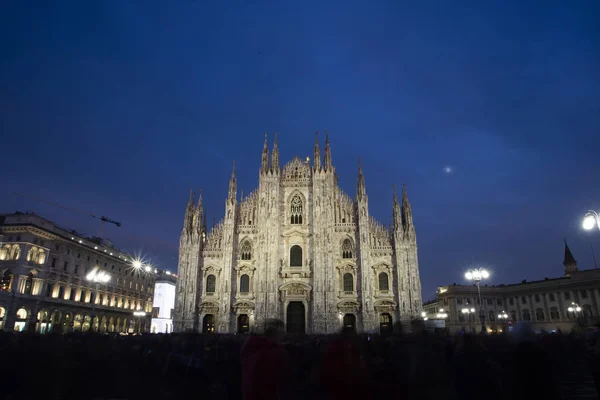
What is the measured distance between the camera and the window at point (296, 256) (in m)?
42.2

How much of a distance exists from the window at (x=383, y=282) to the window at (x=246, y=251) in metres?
14.1

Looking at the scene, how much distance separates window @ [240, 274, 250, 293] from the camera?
41.8 metres

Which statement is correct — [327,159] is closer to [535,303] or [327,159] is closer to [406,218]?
[406,218]

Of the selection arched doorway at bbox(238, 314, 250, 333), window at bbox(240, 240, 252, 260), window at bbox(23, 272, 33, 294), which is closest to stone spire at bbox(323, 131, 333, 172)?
window at bbox(240, 240, 252, 260)

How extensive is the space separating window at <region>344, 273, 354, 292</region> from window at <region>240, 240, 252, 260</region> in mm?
10561

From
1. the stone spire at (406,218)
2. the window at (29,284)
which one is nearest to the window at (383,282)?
the stone spire at (406,218)

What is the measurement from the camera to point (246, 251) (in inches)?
1692

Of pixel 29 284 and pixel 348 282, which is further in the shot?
pixel 29 284

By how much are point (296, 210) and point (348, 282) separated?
9.62 metres

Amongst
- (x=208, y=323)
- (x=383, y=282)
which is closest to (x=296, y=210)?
(x=383, y=282)

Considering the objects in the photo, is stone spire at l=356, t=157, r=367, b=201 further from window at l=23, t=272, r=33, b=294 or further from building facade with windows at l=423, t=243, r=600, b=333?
window at l=23, t=272, r=33, b=294

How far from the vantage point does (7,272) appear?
4325cm

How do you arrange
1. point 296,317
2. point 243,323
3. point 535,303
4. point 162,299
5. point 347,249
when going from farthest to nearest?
1. point 162,299
2. point 535,303
3. point 347,249
4. point 243,323
5. point 296,317

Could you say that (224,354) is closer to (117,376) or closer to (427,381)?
(117,376)
